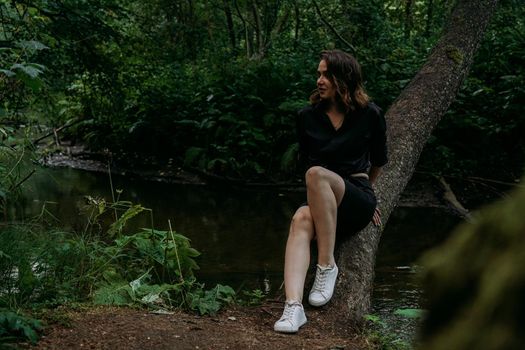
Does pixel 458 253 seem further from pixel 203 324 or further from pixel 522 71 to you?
pixel 522 71

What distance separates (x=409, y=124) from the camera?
255 inches

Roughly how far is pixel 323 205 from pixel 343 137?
0.64 meters

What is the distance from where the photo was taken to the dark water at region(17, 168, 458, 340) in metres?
6.92

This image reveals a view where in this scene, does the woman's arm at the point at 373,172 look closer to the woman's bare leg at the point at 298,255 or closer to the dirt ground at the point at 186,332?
the woman's bare leg at the point at 298,255

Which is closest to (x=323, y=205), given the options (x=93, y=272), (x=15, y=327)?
(x=93, y=272)

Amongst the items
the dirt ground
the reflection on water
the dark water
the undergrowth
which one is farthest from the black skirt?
the reflection on water

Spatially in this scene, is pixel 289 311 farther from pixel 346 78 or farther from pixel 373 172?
pixel 346 78

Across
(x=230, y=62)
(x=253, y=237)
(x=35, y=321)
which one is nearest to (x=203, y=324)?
(x=35, y=321)

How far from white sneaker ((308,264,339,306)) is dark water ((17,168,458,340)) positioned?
5.10 ft

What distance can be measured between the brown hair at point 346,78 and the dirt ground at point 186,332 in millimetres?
1494

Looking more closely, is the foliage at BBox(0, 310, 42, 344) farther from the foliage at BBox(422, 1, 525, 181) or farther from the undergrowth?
the foliage at BBox(422, 1, 525, 181)

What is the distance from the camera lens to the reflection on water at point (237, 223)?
6.99 metres

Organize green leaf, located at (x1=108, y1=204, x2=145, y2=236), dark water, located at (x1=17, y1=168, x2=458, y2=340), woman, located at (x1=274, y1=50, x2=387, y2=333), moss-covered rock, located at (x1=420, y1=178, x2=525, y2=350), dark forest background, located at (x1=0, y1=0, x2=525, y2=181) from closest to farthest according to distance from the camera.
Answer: moss-covered rock, located at (x1=420, y1=178, x2=525, y2=350), woman, located at (x1=274, y1=50, x2=387, y2=333), green leaf, located at (x1=108, y1=204, x2=145, y2=236), dark water, located at (x1=17, y1=168, x2=458, y2=340), dark forest background, located at (x1=0, y1=0, x2=525, y2=181)

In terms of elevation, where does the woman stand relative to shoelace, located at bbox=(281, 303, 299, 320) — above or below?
above
